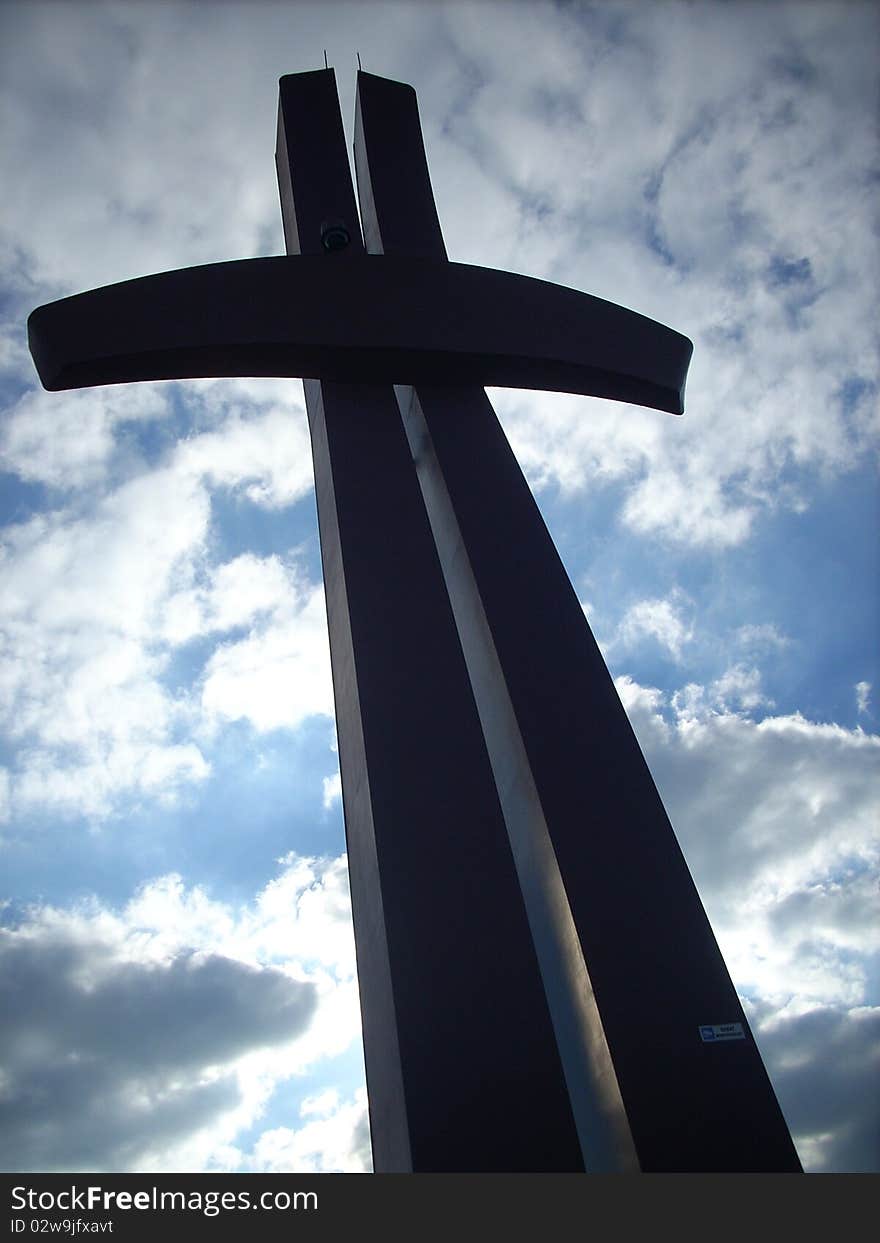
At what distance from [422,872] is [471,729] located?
119cm

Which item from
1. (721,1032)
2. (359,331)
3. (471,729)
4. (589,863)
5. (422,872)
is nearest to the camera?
(721,1032)

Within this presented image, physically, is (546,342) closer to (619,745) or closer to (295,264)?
(295,264)

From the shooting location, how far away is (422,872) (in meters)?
5.70

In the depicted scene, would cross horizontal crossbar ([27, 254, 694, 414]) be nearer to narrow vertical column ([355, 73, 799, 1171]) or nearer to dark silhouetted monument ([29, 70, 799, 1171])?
dark silhouetted monument ([29, 70, 799, 1171])

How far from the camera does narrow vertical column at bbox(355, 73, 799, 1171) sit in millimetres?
5305

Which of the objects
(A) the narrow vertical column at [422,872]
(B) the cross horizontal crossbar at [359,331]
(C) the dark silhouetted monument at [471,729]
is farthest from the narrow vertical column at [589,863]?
(B) the cross horizontal crossbar at [359,331]

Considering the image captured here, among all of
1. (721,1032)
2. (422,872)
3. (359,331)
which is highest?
(359,331)

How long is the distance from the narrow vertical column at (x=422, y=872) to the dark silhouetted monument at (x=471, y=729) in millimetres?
17

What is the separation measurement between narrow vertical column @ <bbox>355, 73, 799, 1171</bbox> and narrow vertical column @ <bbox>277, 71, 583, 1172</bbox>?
1.30ft

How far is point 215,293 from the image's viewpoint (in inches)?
327

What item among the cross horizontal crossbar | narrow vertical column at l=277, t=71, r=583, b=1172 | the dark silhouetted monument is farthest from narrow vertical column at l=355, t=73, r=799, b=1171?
the cross horizontal crossbar

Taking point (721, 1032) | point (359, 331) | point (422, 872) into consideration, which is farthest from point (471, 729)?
point (359, 331)

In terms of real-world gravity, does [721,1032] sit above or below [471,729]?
below

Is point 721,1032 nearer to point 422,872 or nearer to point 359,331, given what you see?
point 422,872
